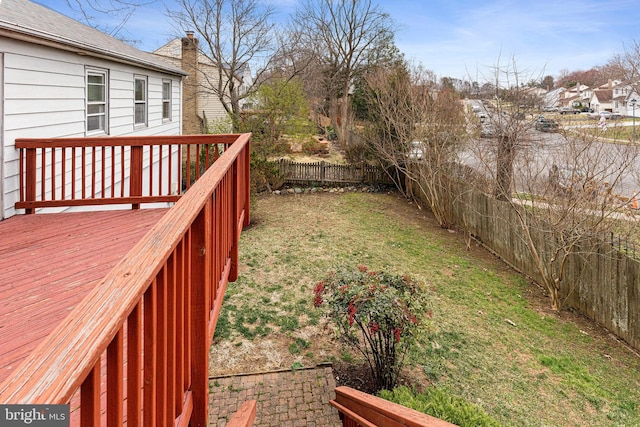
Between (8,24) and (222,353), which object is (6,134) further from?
(222,353)

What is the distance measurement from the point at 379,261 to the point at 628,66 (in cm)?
1470

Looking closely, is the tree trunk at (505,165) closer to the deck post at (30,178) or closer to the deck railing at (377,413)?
the deck railing at (377,413)

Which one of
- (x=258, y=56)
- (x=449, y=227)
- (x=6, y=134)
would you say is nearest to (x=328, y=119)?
(x=258, y=56)

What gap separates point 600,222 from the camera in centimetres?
729

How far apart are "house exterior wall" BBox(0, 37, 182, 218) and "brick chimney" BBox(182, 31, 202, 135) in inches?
517

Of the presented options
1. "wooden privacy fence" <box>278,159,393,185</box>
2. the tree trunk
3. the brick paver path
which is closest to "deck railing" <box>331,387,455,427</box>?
the brick paver path

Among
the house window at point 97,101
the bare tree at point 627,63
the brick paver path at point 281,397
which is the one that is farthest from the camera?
the bare tree at point 627,63

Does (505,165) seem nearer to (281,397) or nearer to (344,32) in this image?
(281,397)

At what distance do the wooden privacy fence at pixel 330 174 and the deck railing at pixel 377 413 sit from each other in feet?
45.5

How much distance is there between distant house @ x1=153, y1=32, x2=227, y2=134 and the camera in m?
21.2

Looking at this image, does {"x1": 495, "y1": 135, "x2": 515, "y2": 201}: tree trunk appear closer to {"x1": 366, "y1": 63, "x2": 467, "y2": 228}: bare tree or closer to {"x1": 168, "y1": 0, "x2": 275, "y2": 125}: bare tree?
{"x1": 366, "y1": 63, "x2": 467, "y2": 228}: bare tree

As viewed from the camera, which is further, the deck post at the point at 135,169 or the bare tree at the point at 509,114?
the bare tree at the point at 509,114

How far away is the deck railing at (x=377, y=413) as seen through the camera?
2.00 meters

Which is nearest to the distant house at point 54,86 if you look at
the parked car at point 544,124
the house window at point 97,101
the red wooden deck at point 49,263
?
the house window at point 97,101
